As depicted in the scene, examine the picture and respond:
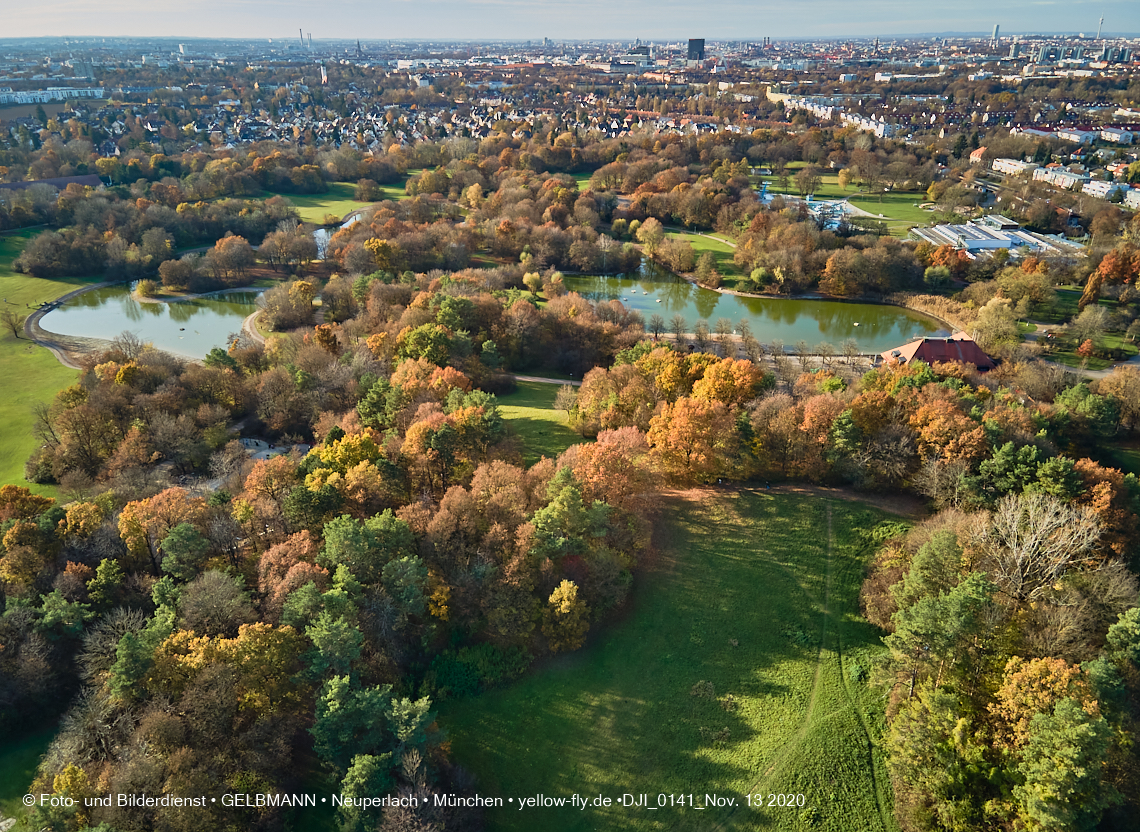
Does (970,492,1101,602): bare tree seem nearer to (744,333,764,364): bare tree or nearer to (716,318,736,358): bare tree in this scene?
(744,333,764,364): bare tree

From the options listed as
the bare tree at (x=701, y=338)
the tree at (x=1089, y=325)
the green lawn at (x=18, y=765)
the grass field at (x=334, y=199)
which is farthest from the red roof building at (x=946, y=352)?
the grass field at (x=334, y=199)

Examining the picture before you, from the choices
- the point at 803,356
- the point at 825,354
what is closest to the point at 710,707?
the point at 803,356

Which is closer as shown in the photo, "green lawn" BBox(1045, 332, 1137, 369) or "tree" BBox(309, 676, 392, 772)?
"tree" BBox(309, 676, 392, 772)

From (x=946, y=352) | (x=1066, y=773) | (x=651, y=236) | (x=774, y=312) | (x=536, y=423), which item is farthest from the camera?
(x=651, y=236)

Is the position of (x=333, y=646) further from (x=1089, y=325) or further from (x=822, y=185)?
(x=822, y=185)

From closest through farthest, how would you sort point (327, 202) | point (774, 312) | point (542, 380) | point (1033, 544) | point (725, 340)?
point (1033, 544) → point (542, 380) → point (725, 340) → point (774, 312) → point (327, 202)

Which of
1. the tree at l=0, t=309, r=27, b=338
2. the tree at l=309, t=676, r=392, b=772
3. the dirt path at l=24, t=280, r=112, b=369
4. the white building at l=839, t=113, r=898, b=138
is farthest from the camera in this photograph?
the white building at l=839, t=113, r=898, b=138

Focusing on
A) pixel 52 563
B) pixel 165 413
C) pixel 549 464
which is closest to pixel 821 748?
pixel 549 464

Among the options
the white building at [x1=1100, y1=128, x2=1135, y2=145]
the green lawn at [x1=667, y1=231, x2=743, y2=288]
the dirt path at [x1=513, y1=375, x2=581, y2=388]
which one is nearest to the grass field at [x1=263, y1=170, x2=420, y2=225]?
the green lawn at [x1=667, y1=231, x2=743, y2=288]
